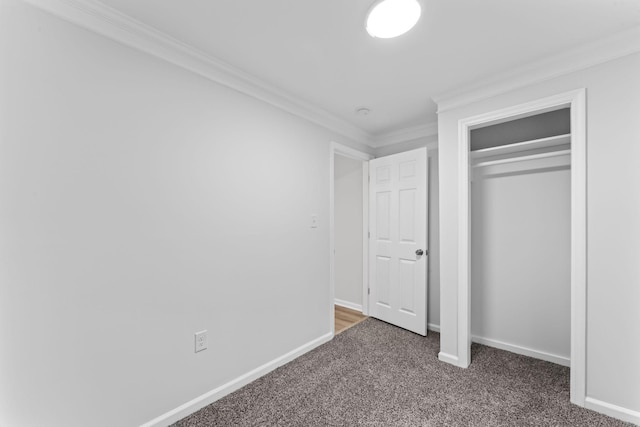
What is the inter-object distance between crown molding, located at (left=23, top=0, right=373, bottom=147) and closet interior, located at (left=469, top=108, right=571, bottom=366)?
1.90m

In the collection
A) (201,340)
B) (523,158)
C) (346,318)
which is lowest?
(346,318)

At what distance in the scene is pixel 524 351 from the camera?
8.57 ft

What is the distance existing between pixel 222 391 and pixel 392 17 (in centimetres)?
265

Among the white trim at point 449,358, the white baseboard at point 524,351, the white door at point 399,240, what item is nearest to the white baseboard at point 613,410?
the white baseboard at point 524,351

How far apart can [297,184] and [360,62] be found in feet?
3.74

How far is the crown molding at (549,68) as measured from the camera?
172 centimetres

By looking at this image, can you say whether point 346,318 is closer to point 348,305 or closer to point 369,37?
point 348,305

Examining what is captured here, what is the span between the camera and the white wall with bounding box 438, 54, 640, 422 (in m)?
1.71

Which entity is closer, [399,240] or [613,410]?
[613,410]

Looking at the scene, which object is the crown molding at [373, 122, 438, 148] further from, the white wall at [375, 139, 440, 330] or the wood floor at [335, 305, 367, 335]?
the wood floor at [335, 305, 367, 335]

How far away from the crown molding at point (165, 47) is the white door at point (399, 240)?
121 centimetres

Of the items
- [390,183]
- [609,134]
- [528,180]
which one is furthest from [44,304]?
[528,180]

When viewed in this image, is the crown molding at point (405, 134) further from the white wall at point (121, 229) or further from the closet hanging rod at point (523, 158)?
the white wall at point (121, 229)

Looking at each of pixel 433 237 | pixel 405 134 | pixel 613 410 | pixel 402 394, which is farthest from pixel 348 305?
pixel 613 410
